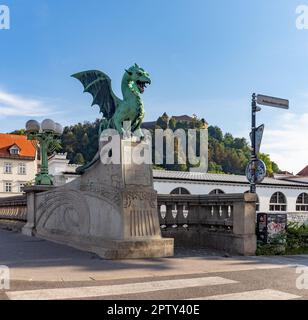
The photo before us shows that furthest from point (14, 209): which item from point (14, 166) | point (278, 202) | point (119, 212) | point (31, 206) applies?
point (14, 166)

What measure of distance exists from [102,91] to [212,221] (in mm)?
5002

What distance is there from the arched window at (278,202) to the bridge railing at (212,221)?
45.7 metres

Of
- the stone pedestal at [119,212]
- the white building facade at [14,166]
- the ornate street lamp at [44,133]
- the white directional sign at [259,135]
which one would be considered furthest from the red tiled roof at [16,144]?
the white directional sign at [259,135]

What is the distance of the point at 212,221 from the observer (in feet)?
39.1

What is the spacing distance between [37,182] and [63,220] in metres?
5.36

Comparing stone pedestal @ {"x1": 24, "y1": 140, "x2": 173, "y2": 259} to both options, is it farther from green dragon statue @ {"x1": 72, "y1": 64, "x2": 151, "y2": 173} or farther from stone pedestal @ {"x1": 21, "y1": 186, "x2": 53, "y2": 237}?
stone pedestal @ {"x1": 21, "y1": 186, "x2": 53, "y2": 237}

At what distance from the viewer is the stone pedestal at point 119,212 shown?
9.66m

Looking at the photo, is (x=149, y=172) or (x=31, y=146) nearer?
(x=149, y=172)

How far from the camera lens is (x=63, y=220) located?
13.2 meters

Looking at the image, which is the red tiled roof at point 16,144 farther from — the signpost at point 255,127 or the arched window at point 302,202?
the signpost at point 255,127

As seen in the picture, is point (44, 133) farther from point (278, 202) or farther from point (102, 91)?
point (278, 202)

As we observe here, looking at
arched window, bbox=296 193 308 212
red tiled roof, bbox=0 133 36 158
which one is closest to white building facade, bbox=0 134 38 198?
red tiled roof, bbox=0 133 36 158
